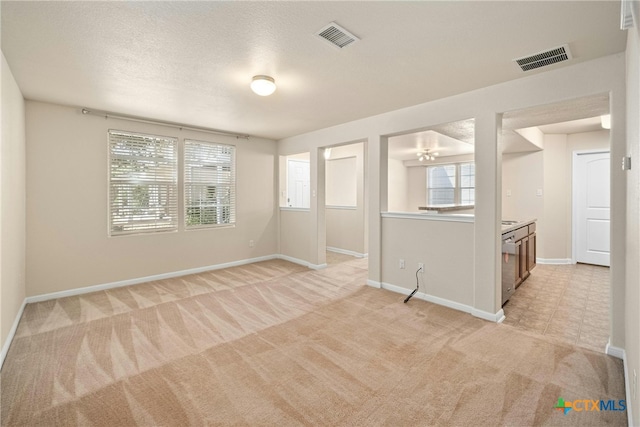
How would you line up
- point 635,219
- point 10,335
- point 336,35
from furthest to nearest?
point 10,335
point 336,35
point 635,219

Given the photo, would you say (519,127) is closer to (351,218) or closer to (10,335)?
(351,218)

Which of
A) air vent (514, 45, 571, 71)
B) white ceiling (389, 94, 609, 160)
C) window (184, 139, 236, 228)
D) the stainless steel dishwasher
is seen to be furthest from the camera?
window (184, 139, 236, 228)

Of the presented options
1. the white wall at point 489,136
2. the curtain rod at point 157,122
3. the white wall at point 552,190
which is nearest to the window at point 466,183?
the white wall at point 552,190

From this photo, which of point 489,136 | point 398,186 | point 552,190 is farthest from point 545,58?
point 398,186

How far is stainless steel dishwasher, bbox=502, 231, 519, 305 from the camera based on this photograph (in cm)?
344

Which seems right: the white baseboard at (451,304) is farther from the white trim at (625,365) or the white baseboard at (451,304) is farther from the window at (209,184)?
the window at (209,184)

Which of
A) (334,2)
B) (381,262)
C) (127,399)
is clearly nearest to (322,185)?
(381,262)

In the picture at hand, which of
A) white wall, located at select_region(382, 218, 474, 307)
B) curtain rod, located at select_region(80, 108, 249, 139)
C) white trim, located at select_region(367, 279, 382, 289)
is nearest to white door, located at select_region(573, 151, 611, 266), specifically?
white wall, located at select_region(382, 218, 474, 307)

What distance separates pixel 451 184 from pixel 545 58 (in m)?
6.10

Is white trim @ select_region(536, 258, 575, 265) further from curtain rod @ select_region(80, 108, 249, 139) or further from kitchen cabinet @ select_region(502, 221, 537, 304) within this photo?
curtain rod @ select_region(80, 108, 249, 139)

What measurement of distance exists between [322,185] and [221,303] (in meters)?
2.61

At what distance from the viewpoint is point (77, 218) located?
12.9 feet

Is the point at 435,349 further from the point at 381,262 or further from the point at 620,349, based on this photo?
the point at 381,262

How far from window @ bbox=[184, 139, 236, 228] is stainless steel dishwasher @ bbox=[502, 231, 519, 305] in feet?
14.2
